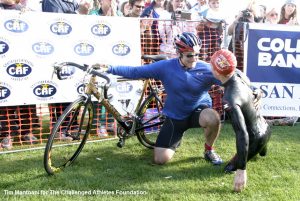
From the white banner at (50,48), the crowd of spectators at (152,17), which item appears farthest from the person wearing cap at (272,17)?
the white banner at (50,48)

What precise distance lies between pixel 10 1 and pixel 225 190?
3648 mm

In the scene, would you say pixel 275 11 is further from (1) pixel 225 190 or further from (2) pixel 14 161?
(2) pixel 14 161

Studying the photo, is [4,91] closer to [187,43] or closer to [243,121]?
[187,43]

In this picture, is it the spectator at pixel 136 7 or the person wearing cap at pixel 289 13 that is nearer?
the spectator at pixel 136 7

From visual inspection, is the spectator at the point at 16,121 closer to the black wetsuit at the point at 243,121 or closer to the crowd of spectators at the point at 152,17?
the crowd of spectators at the point at 152,17

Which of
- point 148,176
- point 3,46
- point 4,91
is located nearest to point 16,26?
point 3,46

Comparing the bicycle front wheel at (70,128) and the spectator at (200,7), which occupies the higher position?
the spectator at (200,7)

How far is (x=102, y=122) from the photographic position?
602 centimetres

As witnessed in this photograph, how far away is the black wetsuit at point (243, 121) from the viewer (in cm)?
386

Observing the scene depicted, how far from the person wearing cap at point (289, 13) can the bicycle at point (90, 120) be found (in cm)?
309

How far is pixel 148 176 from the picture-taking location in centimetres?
444

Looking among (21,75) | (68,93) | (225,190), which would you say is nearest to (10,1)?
(21,75)

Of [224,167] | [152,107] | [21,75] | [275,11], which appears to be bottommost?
[224,167]

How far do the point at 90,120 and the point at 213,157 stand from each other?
150 centimetres
